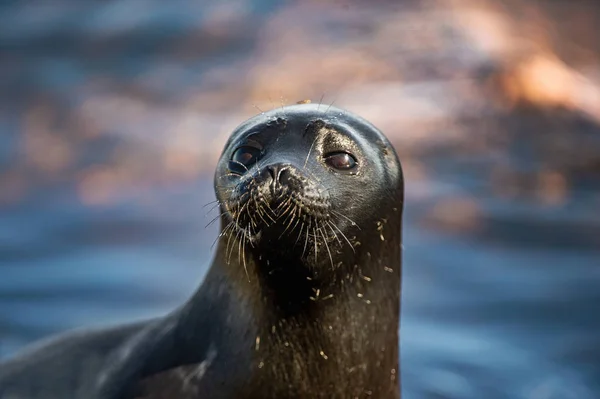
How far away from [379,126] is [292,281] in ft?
20.0

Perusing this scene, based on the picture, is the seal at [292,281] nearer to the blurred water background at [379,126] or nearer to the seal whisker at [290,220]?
the seal whisker at [290,220]

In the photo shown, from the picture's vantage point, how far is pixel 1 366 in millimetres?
5383

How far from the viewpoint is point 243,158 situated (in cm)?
432

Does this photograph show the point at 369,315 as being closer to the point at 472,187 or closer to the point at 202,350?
the point at 202,350

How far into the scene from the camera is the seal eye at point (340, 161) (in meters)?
4.32

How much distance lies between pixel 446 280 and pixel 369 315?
374cm

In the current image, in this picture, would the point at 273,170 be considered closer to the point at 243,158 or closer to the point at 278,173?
the point at 278,173

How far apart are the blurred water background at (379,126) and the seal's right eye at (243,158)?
2.62 meters

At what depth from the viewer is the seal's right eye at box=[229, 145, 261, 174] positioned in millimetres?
4293

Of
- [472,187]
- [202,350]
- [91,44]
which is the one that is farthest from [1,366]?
[91,44]

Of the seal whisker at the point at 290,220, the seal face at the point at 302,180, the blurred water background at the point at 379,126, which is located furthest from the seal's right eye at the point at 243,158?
the blurred water background at the point at 379,126

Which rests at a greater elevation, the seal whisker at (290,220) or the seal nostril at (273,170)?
the seal nostril at (273,170)

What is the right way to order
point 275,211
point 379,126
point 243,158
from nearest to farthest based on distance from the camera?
point 275,211 < point 243,158 < point 379,126

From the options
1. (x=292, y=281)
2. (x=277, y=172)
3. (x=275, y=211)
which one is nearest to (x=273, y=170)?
(x=277, y=172)
